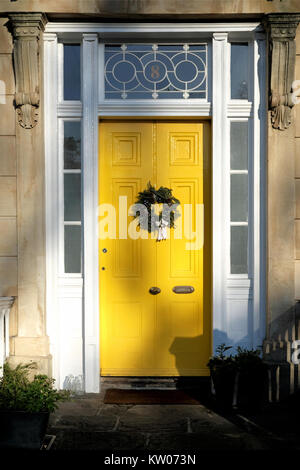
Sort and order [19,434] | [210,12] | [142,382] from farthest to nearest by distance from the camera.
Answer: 1. [142,382]
2. [210,12]
3. [19,434]

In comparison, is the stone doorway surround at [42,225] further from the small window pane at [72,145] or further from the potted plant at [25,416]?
the potted plant at [25,416]

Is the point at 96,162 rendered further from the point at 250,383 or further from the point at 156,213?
the point at 250,383

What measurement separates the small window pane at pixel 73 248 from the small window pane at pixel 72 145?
0.61 m

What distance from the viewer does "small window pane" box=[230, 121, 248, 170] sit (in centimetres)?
451

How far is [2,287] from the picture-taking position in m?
4.36

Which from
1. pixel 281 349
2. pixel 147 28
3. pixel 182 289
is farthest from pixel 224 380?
pixel 147 28

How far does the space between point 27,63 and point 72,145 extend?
0.84 m

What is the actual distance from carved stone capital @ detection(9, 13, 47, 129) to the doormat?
2.66 m

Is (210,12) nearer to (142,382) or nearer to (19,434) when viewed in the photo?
(142,382)

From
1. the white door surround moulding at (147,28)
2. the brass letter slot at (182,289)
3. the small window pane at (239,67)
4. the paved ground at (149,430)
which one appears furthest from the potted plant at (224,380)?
the white door surround moulding at (147,28)

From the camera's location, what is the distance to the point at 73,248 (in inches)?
179

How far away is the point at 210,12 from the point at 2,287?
3228 mm

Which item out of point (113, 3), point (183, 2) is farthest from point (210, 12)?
point (113, 3)

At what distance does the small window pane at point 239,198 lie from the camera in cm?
452
